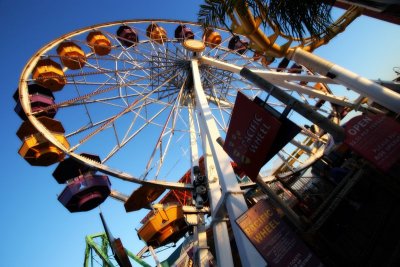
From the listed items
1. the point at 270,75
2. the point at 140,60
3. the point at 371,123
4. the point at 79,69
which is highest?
the point at 79,69

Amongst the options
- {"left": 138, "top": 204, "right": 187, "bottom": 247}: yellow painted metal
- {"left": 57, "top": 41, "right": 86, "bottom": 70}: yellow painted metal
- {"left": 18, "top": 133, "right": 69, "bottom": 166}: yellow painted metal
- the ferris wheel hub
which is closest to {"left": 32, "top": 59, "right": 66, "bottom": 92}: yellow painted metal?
{"left": 57, "top": 41, "right": 86, "bottom": 70}: yellow painted metal

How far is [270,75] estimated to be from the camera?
32.3ft

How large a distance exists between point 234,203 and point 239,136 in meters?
1.71

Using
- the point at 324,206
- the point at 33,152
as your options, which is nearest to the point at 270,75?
the point at 324,206

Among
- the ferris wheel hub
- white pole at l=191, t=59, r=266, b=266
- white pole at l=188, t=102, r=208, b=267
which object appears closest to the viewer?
white pole at l=191, t=59, r=266, b=266

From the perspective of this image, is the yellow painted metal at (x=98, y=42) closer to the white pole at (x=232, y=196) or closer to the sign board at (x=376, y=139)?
the white pole at (x=232, y=196)

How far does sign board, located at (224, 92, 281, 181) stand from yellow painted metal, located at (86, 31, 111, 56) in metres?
12.0

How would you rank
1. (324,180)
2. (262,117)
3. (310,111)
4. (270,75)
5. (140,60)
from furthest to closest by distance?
(140,60), (324,180), (270,75), (262,117), (310,111)

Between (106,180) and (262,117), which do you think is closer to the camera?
(262,117)

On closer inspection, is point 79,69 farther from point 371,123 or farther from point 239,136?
point 371,123

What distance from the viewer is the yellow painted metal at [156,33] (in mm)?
16500

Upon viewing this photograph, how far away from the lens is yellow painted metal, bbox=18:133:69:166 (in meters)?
11.5

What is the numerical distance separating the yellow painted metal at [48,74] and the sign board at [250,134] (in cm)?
1081

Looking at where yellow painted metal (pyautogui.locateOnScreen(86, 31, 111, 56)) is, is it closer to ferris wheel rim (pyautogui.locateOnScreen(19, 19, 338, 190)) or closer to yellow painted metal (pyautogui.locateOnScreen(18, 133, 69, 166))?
ferris wheel rim (pyautogui.locateOnScreen(19, 19, 338, 190))
